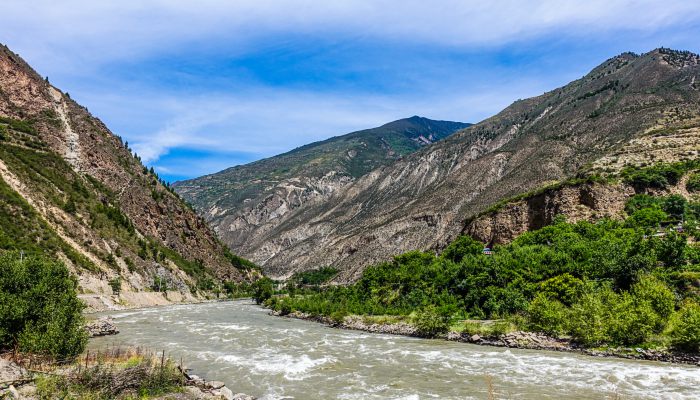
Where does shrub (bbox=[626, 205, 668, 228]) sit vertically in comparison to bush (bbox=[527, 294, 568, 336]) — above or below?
above

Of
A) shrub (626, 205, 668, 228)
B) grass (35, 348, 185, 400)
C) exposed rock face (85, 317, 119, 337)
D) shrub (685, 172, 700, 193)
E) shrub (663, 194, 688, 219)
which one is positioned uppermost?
shrub (685, 172, 700, 193)

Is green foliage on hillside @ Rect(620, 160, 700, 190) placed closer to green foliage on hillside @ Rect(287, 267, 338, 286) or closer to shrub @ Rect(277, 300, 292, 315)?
shrub @ Rect(277, 300, 292, 315)

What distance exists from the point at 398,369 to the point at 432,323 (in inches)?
574

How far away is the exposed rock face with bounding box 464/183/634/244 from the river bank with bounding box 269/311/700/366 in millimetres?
45425

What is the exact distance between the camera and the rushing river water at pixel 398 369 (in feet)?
70.9

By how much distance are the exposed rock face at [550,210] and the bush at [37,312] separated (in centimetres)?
7206

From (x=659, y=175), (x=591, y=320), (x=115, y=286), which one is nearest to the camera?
(x=591, y=320)

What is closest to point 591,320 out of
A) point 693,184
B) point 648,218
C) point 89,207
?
point 648,218

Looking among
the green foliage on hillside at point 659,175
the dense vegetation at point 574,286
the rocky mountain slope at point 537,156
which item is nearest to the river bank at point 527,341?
the dense vegetation at point 574,286

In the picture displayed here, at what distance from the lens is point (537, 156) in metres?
117

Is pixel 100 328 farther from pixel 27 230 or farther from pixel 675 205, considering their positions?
pixel 675 205

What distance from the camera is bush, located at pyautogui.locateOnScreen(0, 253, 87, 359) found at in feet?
72.0

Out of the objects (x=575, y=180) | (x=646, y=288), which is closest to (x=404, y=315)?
(x=646, y=288)

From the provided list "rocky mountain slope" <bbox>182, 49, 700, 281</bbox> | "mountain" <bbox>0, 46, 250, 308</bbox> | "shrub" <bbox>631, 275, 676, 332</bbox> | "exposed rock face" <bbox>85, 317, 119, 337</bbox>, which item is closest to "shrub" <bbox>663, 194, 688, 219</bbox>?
"rocky mountain slope" <bbox>182, 49, 700, 281</bbox>
